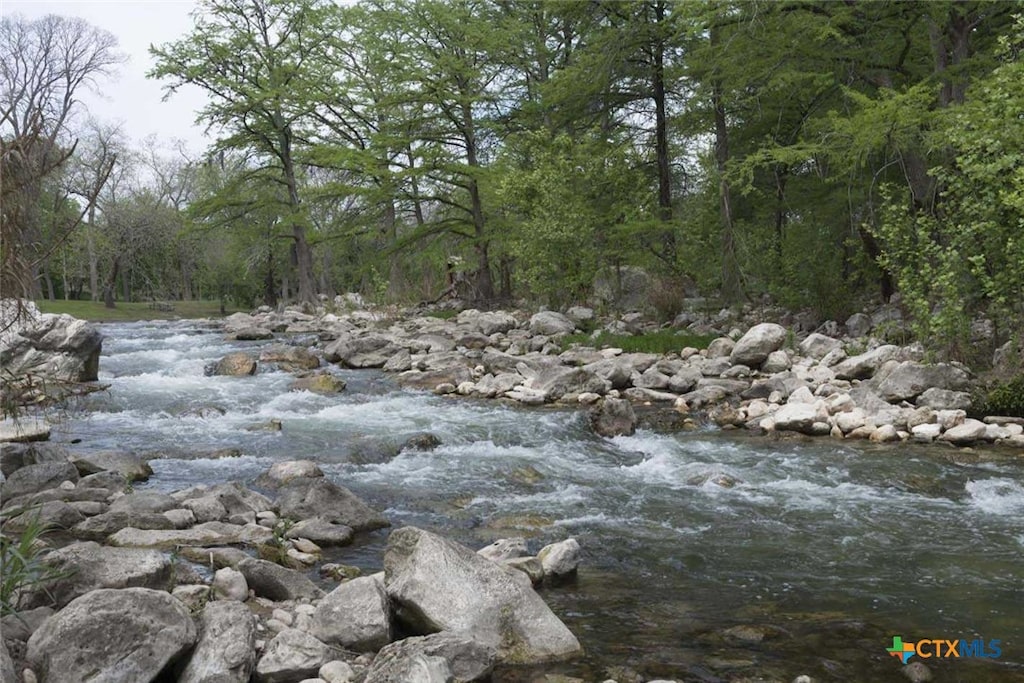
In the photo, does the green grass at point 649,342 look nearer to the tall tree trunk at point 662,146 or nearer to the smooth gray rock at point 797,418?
the tall tree trunk at point 662,146

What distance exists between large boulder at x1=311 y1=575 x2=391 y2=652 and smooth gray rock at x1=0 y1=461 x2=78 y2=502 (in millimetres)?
3772

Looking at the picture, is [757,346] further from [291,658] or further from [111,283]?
[111,283]

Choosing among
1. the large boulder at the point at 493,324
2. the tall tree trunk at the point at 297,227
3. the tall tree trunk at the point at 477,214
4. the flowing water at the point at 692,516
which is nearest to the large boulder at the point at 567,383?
the flowing water at the point at 692,516

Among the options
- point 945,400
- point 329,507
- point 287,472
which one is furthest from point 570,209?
point 329,507

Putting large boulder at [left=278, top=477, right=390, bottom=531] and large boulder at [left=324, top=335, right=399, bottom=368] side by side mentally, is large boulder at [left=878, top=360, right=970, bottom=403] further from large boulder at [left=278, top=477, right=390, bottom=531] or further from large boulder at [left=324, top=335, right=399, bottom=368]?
large boulder at [left=324, top=335, right=399, bottom=368]

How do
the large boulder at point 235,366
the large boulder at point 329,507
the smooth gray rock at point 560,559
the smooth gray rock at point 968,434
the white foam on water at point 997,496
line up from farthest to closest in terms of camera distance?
1. the large boulder at point 235,366
2. the smooth gray rock at point 968,434
3. the white foam on water at point 997,496
4. the large boulder at point 329,507
5. the smooth gray rock at point 560,559

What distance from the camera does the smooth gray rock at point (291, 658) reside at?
3.67 metres

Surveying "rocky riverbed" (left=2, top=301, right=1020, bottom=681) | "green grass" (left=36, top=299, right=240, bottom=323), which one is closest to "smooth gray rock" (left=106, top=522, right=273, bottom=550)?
"rocky riverbed" (left=2, top=301, right=1020, bottom=681)

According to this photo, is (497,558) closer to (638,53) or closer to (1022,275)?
(1022,275)

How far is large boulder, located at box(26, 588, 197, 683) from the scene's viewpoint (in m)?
3.32

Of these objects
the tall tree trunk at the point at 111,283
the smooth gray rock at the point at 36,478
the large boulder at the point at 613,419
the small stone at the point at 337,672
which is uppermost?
the tall tree trunk at the point at 111,283

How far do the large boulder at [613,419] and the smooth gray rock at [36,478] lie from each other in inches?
234

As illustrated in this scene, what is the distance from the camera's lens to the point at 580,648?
4.22m

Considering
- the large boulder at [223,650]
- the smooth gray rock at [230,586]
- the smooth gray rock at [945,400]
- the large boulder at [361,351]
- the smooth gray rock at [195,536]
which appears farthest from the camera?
the large boulder at [361,351]
